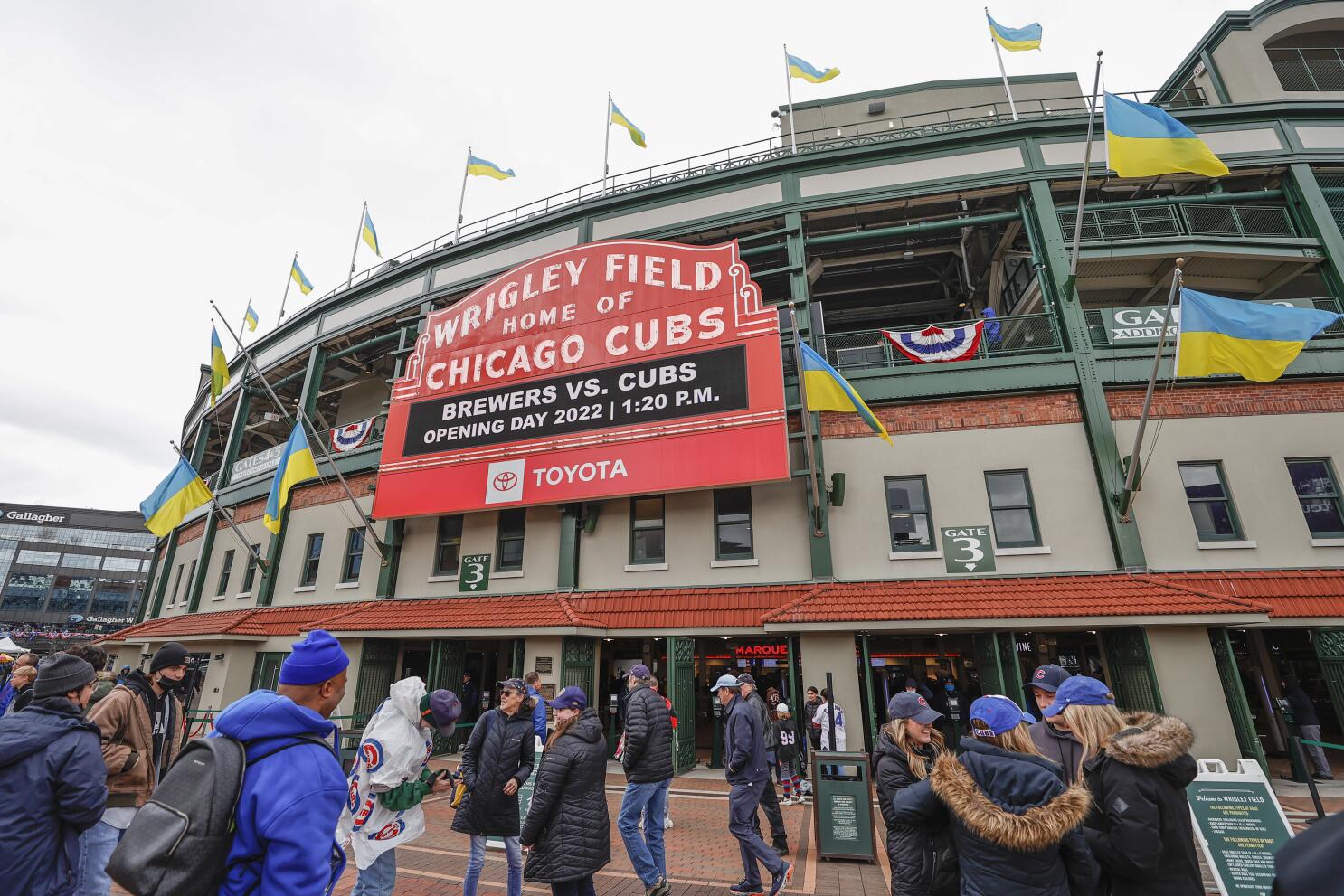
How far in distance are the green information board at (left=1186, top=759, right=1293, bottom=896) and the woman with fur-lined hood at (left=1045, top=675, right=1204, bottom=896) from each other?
3252 millimetres

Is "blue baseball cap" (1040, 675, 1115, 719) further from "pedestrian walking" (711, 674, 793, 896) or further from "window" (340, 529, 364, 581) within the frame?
"window" (340, 529, 364, 581)

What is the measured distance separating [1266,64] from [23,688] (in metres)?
29.0

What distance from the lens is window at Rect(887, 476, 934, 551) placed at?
13.5 m

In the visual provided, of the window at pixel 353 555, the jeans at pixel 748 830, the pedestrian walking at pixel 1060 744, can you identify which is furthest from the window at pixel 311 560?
the pedestrian walking at pixel 1060 744

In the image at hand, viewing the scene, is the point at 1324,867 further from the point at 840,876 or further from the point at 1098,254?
the point at 1098,254

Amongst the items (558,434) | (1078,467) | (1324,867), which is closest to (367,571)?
(558,434)

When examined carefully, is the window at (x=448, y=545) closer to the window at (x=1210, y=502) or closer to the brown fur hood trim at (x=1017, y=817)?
the brown fur hood trim at (x=1017, y=817)

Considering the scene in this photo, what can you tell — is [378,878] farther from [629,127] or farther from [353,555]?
[629,127]

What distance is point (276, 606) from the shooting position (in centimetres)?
1991

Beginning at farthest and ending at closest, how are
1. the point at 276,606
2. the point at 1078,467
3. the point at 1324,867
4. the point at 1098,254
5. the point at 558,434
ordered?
the point at 276,606 < the point at 558,434 < the point at 1098,254 < the point at 1078,467 < the point at 1324,867

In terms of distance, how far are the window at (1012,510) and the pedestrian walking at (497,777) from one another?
1108 centimetres

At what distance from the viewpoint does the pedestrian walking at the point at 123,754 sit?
15.8ft

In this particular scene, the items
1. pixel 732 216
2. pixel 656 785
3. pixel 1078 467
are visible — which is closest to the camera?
pixel 656 785

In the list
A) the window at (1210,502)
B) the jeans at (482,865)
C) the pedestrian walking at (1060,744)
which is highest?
the window at (1210,502)
